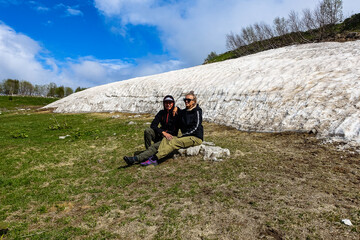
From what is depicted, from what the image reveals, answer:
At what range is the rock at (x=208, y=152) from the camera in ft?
28.5

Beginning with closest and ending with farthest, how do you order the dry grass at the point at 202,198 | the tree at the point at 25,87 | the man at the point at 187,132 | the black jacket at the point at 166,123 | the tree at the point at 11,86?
the dry grass at the point at 202,198
the man at the point at 187,132
the black jacket at the point at 166,123
the tree at the point at 11,86
the tree at the point at 25,87

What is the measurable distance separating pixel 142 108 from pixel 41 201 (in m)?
22.8

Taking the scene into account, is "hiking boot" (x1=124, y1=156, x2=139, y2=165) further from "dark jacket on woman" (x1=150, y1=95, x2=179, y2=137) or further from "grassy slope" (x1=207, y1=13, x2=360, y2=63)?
"grassy slope" (x1=207, y1=13, x2=360, y2=63)

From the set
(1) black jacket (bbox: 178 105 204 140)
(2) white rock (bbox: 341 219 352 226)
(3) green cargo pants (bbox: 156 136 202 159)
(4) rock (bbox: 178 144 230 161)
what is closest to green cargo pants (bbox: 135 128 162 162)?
(3) green cargo pants (bbox: 156 136 202 159)

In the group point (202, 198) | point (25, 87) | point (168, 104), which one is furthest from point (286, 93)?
point (25, 87)

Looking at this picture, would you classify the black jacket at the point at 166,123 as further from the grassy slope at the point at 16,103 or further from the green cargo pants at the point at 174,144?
the grassy slope at the point at 16,103

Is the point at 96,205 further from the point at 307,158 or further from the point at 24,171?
the point at 307,158

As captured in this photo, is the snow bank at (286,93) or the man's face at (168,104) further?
the snow bank at (286,93)

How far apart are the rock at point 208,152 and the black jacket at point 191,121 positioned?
60 cm

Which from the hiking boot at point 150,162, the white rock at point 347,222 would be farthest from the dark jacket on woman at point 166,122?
the white rock at point 347,222

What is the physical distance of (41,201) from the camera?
6055mm

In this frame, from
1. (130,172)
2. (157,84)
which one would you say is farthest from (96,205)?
(157,84)

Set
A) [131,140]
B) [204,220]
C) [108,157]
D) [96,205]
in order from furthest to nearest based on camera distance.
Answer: [131,140] < [108,157] < [96,205] < [204,220]

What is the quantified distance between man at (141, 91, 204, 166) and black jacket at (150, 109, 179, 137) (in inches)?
11.0
